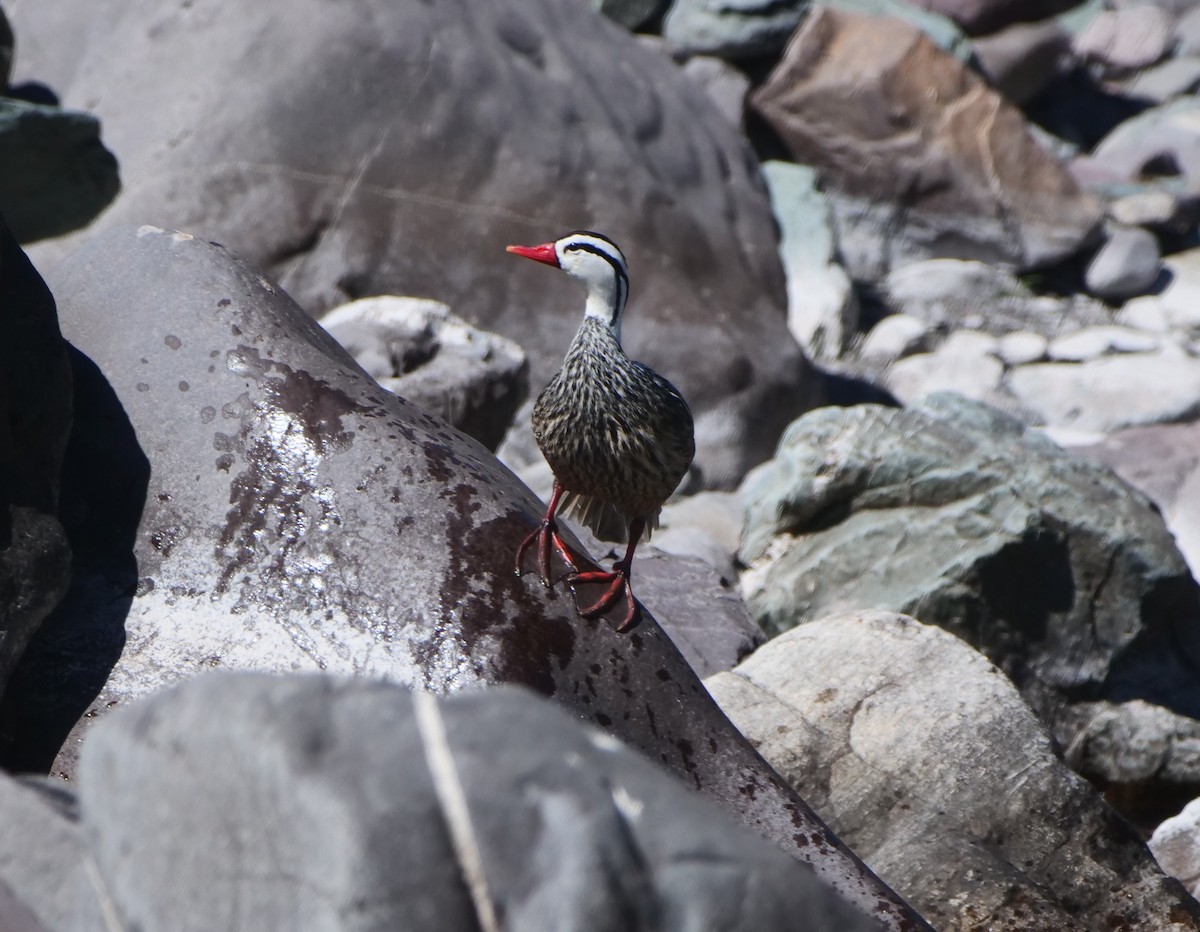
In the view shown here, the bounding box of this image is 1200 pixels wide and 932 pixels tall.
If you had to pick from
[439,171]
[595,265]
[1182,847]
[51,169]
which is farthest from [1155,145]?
[595,265]

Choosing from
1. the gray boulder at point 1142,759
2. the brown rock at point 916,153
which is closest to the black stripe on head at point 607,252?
the gray boulder at point 1142,759

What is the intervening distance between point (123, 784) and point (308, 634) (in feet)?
6.29

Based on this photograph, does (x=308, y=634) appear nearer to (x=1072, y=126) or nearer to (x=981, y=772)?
(x=981, y=772)

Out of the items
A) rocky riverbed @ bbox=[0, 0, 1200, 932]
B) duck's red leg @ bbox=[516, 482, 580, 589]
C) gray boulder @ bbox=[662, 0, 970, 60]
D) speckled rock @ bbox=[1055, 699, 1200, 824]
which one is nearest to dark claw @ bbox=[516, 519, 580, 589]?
duck's red leg @ bbox=[516, 482, 580, 589]

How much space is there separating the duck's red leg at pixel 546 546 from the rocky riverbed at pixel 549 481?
11 cm

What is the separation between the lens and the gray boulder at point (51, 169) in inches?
335

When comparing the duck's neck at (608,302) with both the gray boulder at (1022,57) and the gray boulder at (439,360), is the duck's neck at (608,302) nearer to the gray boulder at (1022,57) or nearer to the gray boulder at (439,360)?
the gray boulder at (439,360)

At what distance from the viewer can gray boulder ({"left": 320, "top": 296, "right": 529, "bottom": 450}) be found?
699 cm

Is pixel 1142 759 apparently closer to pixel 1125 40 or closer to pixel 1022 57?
pixel 1022 57

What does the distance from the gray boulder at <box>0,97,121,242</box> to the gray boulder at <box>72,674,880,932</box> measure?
7259 millimetres

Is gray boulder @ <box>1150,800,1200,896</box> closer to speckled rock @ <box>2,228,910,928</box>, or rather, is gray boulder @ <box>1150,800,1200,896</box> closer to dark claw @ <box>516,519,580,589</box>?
speckled rock @ <box>2,228,910,928</box>

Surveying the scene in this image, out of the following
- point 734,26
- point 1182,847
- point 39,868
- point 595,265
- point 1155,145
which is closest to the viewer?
point 39,868

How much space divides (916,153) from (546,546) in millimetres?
10031

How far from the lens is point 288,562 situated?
3980mm
